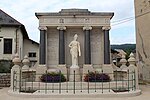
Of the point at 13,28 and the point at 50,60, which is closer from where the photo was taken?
the point at 50,60

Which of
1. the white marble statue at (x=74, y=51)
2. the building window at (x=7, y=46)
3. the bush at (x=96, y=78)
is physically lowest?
the bush at (x=96, y=78)

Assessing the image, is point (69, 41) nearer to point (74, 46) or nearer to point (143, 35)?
point (74, 46)

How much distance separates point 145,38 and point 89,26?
23.0ft

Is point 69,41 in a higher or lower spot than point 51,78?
higher

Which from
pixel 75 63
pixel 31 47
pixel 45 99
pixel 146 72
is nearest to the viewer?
pixel 45 99

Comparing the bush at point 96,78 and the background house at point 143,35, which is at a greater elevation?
the background house at point 143,35

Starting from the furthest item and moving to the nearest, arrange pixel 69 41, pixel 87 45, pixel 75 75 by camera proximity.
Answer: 1. pixel 69 41
2. pixel 87 45
3. pixel 75 75

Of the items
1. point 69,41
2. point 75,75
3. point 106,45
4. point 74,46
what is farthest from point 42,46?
point 106,45

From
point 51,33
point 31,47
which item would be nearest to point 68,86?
point 51,33

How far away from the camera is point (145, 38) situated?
21.4 meters

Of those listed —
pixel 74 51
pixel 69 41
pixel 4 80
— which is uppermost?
pixel 69 41

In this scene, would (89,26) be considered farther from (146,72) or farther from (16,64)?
(146,72)

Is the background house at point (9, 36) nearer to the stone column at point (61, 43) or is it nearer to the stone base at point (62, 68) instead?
the stone column at point (61, 43)

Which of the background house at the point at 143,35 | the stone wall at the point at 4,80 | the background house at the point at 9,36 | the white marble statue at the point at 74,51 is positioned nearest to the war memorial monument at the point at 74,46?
the white marble statue at the point at 74,51
